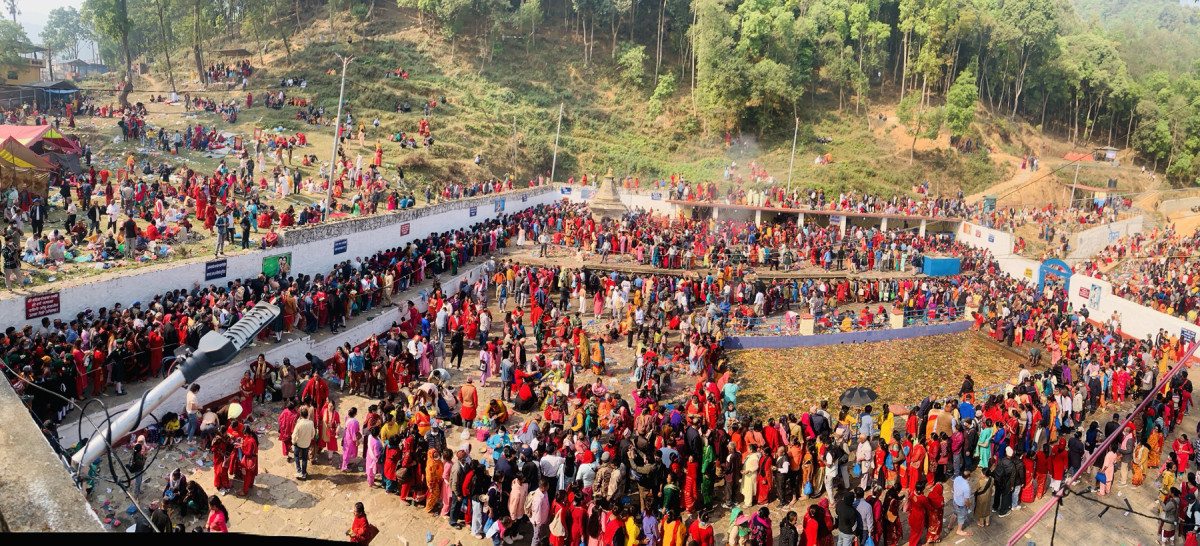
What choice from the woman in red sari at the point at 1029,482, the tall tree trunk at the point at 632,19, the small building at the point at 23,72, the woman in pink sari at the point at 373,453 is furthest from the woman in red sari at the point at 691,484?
the tall tree trunk at the point at 632,19

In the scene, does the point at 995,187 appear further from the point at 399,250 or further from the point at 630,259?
the point at 399,250

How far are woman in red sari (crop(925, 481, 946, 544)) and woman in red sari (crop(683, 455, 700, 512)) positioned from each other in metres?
3.29

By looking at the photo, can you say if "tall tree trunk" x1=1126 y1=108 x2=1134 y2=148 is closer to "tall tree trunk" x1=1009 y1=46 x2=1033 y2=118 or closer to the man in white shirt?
"tall tree trunk" x1=1009 y1=46 x2=1033 y2=118

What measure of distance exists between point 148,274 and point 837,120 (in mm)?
49393

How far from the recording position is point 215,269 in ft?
58.6

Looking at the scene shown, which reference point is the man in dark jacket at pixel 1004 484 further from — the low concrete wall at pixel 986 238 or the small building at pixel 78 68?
the small building at pixel 78 68

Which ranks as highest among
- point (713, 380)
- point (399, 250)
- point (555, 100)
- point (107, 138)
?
point (555, 100)

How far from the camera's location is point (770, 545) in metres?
9.88

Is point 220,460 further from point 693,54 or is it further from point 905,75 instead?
point 905,75

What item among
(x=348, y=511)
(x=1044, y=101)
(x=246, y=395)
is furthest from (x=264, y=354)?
(x=1044, y=101)

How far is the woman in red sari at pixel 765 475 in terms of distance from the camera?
12016mm

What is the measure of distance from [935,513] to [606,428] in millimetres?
5176

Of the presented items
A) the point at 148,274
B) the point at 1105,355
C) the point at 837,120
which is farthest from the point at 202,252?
the point at 837,120

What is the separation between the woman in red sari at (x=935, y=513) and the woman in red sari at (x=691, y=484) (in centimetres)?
329
